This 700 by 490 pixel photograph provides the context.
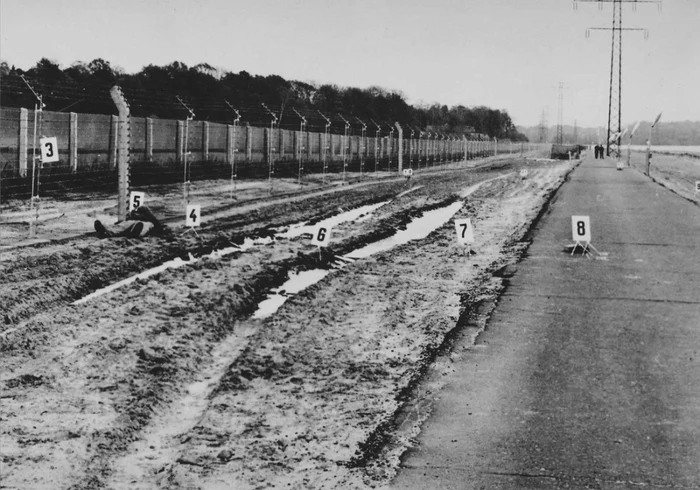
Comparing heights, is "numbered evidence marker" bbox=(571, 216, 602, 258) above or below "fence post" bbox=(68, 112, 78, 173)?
below

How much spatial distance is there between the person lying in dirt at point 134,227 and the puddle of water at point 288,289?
452 cm

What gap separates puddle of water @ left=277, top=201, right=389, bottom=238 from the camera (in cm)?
1877

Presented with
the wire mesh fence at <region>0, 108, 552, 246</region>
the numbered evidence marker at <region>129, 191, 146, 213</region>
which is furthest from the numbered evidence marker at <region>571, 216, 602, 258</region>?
the wire mesh fence at <region>0, 108, 552, 246</region>

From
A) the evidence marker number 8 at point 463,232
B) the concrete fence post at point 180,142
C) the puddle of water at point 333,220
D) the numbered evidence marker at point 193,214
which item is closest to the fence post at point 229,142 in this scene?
the concrete fence post at point 180,142

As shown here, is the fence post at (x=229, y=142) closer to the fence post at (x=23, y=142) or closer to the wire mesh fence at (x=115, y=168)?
the wire mesh fence at (x=115, y=168)

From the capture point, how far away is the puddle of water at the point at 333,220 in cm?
1877

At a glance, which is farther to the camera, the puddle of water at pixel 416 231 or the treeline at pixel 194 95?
the treeline at pixel 194 95

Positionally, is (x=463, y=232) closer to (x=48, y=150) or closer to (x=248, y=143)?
(x=48, y=150)

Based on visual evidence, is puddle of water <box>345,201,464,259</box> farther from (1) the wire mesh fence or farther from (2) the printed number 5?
(1) the wire mesh fence

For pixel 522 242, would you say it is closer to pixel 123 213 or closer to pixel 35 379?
pixel 123 213

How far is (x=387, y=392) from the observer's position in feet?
23.9

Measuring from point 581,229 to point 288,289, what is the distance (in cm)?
632

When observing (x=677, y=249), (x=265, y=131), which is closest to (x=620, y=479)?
(x=677, y=249)

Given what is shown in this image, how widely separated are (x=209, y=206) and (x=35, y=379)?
709 inches
